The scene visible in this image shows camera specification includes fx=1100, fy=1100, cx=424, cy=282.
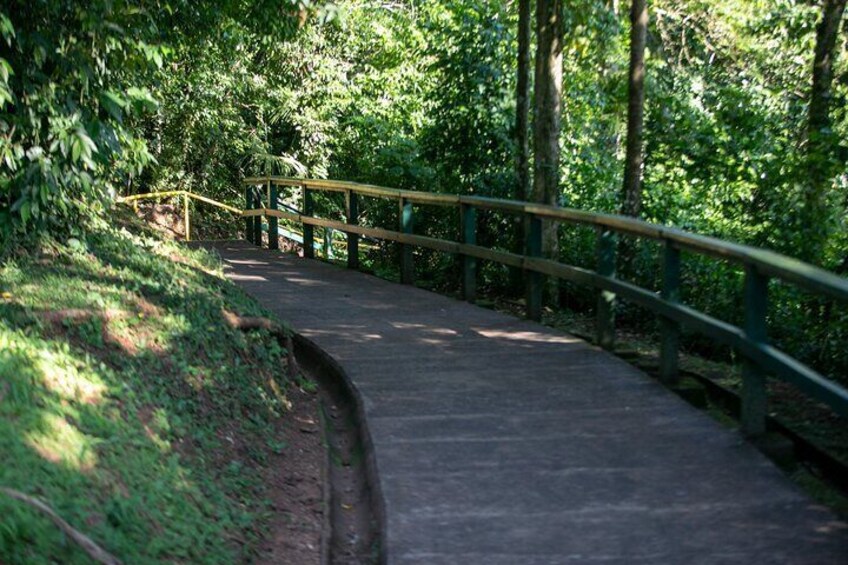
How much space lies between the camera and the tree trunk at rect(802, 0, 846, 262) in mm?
10711

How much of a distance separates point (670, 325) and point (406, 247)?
21.4ft

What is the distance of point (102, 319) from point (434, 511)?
266 cm

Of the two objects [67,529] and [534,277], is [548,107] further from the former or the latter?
[67,529]

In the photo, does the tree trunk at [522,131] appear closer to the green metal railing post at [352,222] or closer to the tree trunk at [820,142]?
the green metal railing post at [352,222]

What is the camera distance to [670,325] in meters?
8.06

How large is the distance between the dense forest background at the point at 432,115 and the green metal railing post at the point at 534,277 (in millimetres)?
1693

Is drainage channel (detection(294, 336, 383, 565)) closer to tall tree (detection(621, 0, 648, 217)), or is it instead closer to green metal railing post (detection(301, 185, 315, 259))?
tall tree (detection(621, 0, 648, 217))

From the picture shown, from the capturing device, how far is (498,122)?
15.7 meters

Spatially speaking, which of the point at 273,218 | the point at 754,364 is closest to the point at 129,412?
the point at 754,364

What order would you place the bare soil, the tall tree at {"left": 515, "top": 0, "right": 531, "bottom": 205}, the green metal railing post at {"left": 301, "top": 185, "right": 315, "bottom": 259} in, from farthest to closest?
the green metal railing post at {"left": 301, "top": 185, "right": 315, "bottom": 259}
the tall tree at {"left": 515, "top": 0, "right": 531, "bottom": 205}
the bare soil

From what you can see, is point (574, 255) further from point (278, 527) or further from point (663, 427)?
point (278, 527)

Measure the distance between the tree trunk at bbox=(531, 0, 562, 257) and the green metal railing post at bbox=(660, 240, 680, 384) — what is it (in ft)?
18.0

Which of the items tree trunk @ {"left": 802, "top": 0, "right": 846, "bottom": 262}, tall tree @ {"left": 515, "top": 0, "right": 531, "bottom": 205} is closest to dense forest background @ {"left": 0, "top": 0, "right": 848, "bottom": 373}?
tree trunk @ {"left": 802, "top": 0, "right": 846, "bottom": 262}

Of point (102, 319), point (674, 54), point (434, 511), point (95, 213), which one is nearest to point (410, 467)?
point (434, 511)
